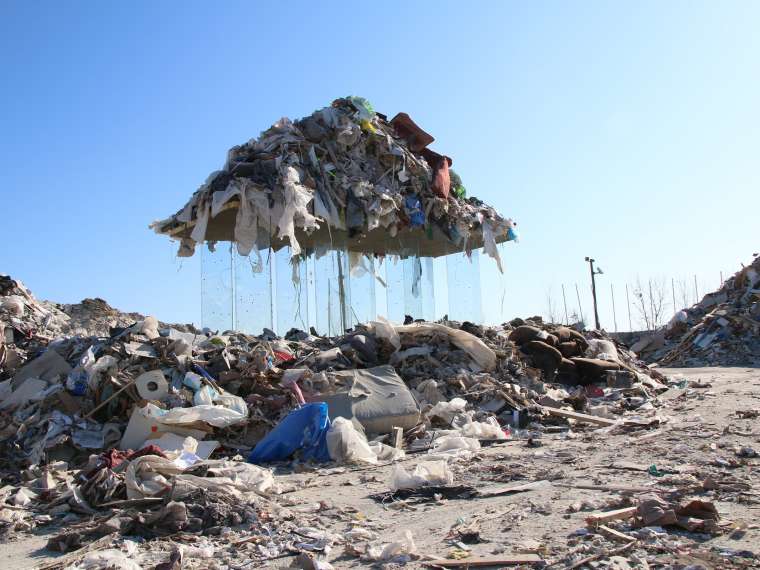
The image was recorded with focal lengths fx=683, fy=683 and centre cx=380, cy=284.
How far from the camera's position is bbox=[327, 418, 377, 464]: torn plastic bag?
Answer: 623 centimetres

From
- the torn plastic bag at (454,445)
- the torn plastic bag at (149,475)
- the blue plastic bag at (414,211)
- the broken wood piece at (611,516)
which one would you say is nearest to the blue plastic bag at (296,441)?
the torn plastic bag at (454,445)

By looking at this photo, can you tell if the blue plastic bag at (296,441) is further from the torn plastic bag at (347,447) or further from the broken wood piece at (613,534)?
the broken wood piece at (613,534)

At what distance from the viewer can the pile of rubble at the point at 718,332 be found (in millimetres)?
18391

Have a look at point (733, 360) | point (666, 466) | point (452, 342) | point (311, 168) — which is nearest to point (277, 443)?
point (666, 466)

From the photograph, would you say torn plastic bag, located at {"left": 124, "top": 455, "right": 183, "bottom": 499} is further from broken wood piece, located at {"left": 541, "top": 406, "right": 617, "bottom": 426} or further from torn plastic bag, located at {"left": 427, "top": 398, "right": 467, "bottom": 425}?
broken wood piece, located at {"left": 541, "top": 406, "right": 617, "bottom": 426}

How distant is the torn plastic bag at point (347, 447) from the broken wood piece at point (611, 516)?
287cm

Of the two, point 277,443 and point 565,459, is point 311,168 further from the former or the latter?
point 565,459

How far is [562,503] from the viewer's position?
419 centimetres

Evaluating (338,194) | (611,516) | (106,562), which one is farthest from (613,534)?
(338,194)

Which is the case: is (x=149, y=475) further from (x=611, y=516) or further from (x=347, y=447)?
(x=611, y=516)

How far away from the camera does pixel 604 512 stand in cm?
380

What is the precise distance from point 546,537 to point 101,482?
9.88ft

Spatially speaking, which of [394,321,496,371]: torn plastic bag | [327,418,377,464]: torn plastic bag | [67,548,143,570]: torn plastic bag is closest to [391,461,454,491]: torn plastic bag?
[327,418,377,464]: torn plastic bag

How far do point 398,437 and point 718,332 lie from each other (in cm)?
1572
